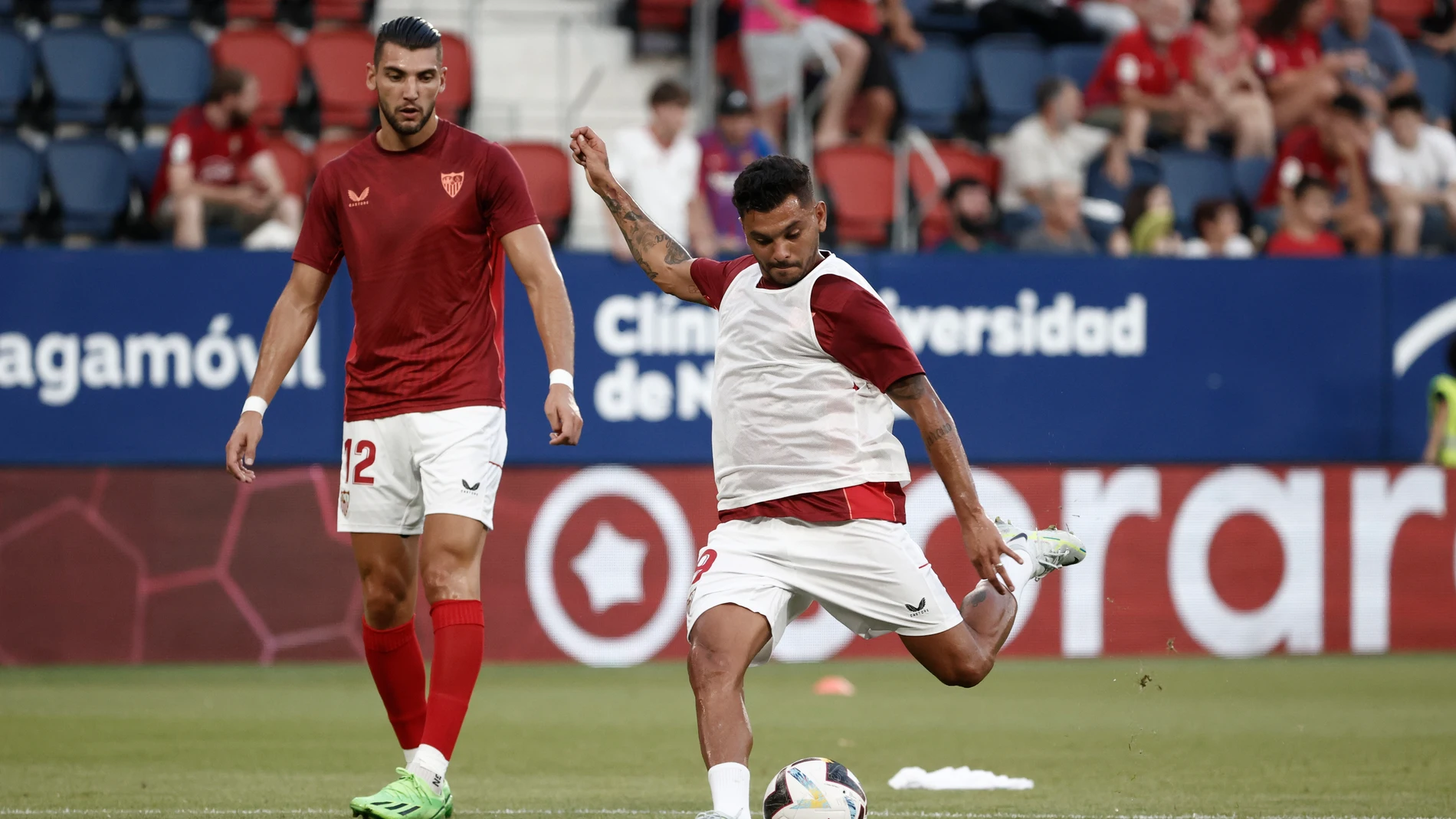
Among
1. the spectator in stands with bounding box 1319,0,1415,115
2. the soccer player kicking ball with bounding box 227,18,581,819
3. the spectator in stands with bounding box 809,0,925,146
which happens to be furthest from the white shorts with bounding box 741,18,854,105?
the soccer player kicking ball with bounding box 227,18,581,819

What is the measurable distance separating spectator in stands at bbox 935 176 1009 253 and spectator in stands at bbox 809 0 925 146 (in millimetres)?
949

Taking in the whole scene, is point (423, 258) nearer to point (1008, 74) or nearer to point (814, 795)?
point (814, 795)

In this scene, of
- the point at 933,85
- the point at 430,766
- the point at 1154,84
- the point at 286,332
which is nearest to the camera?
the point at 430,766

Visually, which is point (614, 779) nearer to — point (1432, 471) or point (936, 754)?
point (936, 754)

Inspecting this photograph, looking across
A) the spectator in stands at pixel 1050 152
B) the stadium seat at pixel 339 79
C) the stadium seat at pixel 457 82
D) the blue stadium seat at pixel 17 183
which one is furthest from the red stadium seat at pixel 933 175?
the blue stadium seat at pixel 17 183

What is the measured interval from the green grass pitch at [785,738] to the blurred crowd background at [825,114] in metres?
3.03

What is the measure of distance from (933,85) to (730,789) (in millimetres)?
10562

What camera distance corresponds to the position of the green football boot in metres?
5.33

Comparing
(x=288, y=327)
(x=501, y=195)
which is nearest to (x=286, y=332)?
(x=288, y=327)

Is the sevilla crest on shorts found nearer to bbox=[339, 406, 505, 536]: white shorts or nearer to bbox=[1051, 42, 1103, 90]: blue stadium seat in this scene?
bbox=[339, 406, 505, 536]: white shorts

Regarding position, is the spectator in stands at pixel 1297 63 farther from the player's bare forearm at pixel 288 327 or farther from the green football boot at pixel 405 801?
the green football boot at pixel 405 801

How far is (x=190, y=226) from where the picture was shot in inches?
471

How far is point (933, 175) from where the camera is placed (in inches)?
541

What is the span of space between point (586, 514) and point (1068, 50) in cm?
628
